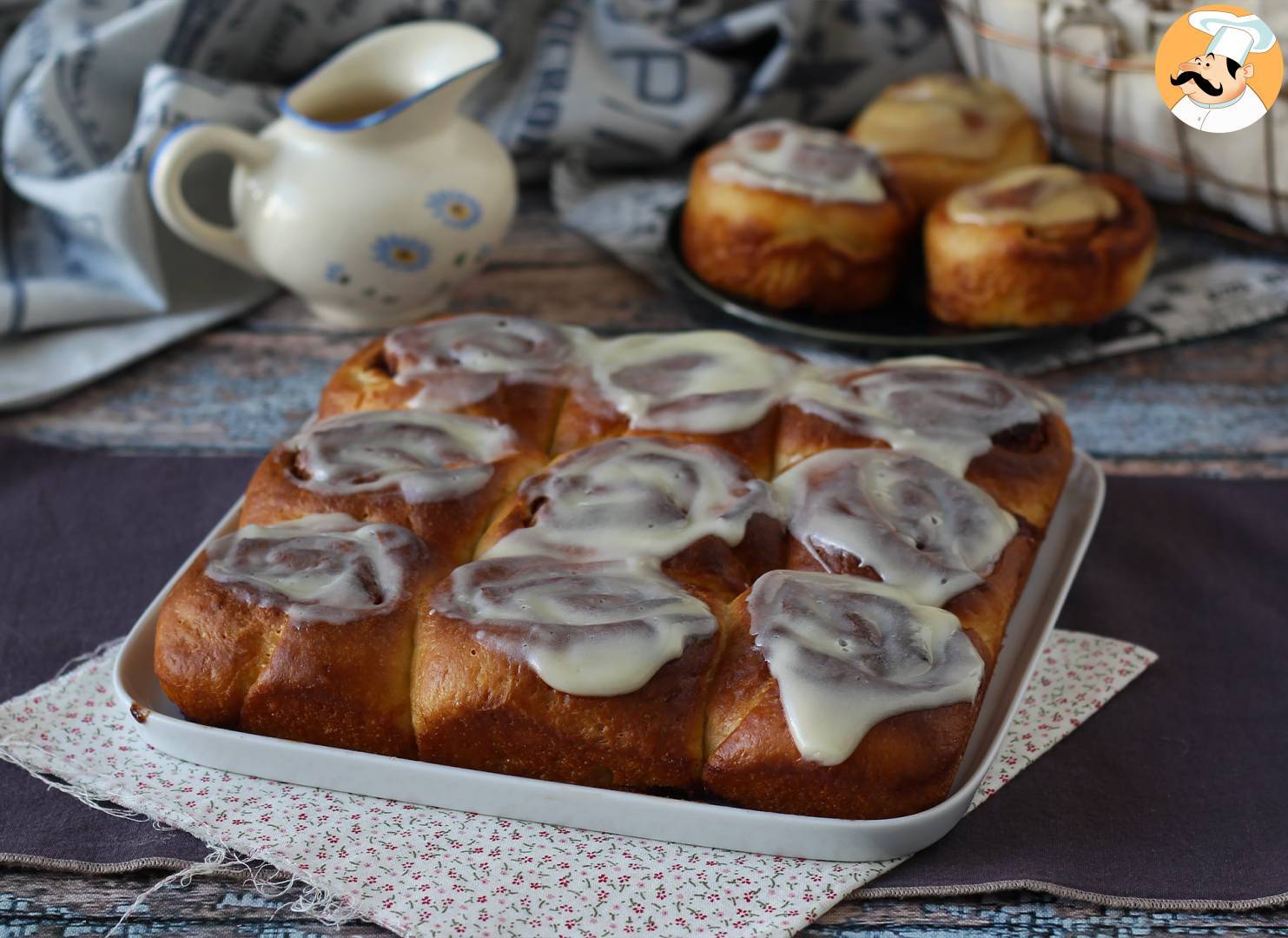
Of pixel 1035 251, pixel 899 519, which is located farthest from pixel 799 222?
pixel 899 519

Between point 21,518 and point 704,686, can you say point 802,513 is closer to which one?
point 704,686

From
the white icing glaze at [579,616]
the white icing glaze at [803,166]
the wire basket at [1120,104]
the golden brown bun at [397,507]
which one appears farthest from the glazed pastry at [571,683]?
the wire basket at [1120,104]

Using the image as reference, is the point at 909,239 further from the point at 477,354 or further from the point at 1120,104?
the point at 477,354

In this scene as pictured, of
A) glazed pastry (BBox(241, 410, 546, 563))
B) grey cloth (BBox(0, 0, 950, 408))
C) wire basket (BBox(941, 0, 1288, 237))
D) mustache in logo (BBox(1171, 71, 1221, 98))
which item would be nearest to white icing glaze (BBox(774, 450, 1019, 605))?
glazed pastry (BBox(241, 410, 546, 563))

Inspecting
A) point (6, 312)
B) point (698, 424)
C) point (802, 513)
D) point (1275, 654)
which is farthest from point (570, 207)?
point (1275, 654)

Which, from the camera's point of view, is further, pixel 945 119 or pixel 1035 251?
pixel 945 119

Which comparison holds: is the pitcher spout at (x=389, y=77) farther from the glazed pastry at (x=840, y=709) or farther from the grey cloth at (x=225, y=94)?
the glazed pastry at (x=840, y=709)
